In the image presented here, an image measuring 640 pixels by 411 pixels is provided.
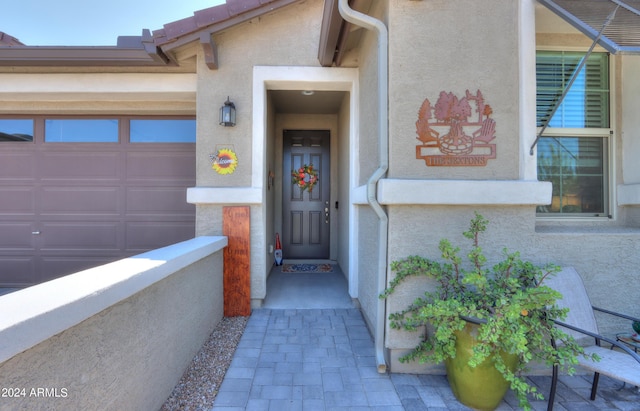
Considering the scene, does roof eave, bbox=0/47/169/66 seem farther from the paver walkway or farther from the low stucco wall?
the paver walkway

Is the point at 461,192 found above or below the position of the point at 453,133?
below

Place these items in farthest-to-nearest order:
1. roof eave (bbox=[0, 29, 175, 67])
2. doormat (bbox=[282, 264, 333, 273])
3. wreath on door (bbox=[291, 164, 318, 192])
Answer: wreath on door (bbox=[291, 164, 318, 192]) < doormat (bbox=[282, 264, 333, 273]) < roof eave (bbox=[0, 29, 175, 67])

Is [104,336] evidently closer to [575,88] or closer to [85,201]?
[85,201]

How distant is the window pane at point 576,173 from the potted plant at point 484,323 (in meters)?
1.08

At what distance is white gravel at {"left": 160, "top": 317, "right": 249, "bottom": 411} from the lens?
2023mm

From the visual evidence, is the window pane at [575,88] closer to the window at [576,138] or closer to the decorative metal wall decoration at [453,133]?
the window at [576,138]

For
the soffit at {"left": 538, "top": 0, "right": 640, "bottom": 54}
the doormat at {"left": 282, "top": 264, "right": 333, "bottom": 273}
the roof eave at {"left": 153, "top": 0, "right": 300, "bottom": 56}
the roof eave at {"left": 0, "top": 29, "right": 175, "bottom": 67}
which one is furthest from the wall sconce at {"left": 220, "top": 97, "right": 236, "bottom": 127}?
the soffit at {"left": 538, "top": 0, "right": 640, "bottom": 54}

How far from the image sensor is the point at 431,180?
2402mm

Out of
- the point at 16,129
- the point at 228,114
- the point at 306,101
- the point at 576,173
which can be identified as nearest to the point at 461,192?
the point at 576,173

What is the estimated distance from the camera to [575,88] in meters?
2.99

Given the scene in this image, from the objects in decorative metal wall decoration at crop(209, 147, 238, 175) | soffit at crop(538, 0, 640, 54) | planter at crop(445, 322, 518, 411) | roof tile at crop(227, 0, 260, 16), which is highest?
roof tile at crop(227, 0, 260, 16)

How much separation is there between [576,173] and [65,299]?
13.6 feet

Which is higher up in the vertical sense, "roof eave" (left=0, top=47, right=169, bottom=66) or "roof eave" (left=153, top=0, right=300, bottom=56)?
"roof eave" (left=153, top=0, right=300, bottom=56)

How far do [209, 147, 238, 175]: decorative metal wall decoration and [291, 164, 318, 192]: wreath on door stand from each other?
94.0 inches
